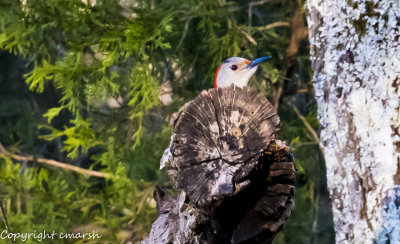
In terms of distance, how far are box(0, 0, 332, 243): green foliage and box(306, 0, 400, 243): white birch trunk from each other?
1.56m

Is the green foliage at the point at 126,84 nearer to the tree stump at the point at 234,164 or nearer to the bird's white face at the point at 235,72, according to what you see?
the bird's white face at the point at 235,72

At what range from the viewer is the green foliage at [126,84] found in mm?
4016

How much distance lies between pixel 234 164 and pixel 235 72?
1305mm

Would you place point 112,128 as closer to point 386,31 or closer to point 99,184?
point 99,184

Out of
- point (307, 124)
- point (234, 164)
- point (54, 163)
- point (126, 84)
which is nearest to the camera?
point (234, 164)

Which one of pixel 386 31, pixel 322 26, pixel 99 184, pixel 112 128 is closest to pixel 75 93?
pixel 112 128

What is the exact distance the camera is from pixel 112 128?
4.63 metres

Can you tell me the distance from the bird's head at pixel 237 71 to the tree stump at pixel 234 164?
1.08 metres

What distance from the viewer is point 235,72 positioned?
9.41 feet

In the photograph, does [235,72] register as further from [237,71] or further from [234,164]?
[234,164]

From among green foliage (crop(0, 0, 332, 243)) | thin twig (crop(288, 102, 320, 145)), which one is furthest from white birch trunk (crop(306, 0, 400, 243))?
thin twig (crop(288, 102, 320, 145))

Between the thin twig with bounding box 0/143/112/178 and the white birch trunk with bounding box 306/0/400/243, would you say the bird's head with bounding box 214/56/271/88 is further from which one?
the thin twig with bounding box 0/143/112/178

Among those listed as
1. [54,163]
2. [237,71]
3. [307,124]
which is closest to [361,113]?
[237,71]

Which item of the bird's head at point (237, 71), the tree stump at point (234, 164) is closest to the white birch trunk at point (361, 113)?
the bird's head at point (237, 71)
